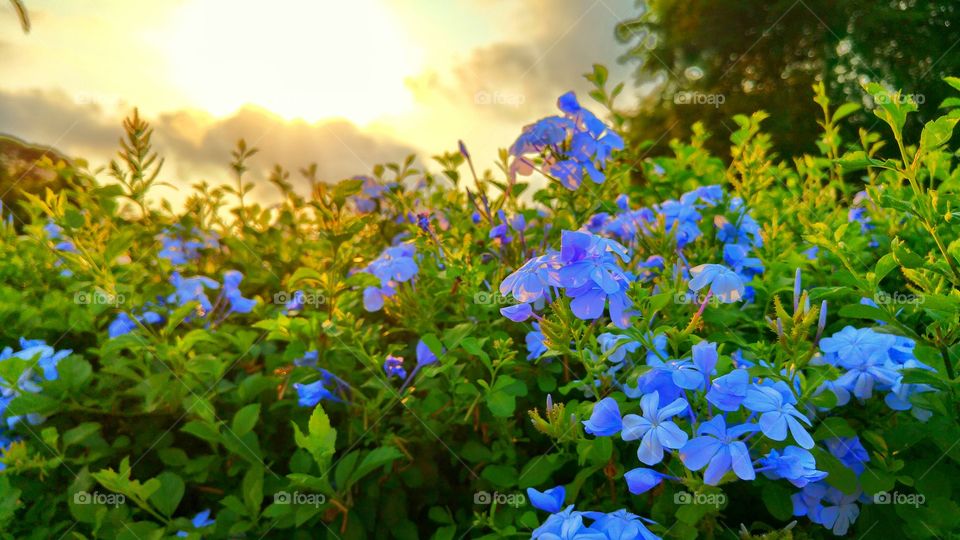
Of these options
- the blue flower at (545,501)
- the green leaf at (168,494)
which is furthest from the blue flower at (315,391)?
the blue flower at (545,501)

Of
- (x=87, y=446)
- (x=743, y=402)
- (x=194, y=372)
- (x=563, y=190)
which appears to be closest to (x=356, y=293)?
(x=194, y=372)

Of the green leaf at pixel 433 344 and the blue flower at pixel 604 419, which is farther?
the green leaf at pixel 433 344

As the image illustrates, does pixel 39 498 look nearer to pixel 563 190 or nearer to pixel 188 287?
pixel 188 287

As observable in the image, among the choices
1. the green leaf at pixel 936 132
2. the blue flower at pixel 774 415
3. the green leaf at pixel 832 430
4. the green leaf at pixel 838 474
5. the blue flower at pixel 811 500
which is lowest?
the blue flower at pixel 811 500

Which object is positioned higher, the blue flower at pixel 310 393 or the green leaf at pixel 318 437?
the blue flower at pixel 310 393

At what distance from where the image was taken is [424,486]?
1.96 meters

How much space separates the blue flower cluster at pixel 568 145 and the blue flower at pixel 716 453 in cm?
88

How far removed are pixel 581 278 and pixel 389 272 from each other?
32.0 inches

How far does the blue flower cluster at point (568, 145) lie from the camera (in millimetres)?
1933

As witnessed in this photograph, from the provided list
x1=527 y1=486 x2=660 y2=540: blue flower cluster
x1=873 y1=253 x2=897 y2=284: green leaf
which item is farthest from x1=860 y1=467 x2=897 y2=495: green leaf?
x1=527 y1=486 x2=660 y2=540: blue flower cluster

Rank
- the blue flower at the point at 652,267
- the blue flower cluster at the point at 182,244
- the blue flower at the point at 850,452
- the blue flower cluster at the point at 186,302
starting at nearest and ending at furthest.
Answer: the blue flower at the point at 850,452
the blue flower at the point at 652,267
the blue flower cluster at the point at 186,302
the blue flower cluster at the point at 182,244

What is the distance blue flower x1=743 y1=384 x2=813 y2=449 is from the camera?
1.18 m

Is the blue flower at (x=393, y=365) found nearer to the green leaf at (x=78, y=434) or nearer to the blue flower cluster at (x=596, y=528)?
the blue flower cluster at (x=596, y=528)

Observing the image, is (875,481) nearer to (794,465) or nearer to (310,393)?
(794,465)
